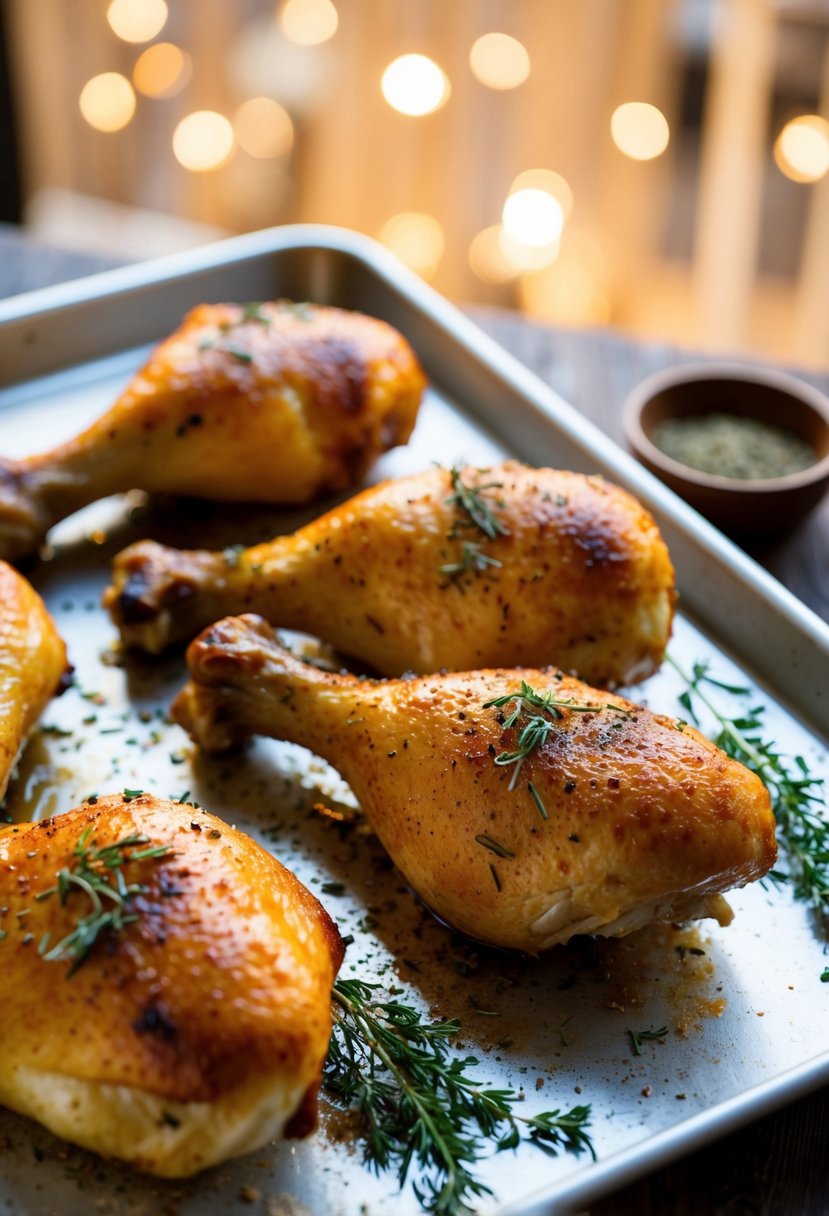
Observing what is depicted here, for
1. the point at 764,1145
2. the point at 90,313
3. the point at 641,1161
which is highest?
the point at 90,313

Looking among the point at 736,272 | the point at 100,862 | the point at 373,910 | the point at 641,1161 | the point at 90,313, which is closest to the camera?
the point at 641,1161

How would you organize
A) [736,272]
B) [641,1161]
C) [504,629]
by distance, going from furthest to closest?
[736,272]
[504,629]
[641,1161]

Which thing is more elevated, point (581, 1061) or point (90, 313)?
point (90, 313)

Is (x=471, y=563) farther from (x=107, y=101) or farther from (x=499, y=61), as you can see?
(x=107, y=101)

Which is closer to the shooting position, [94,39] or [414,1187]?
[414,1187]

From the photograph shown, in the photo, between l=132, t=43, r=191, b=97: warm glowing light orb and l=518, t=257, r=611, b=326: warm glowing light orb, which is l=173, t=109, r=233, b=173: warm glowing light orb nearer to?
l=132, t=43, r=191, b=97: warm glowing light orb

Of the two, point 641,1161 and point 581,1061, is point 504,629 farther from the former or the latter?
point 641,1161

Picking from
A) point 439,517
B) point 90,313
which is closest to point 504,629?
point 439,517
